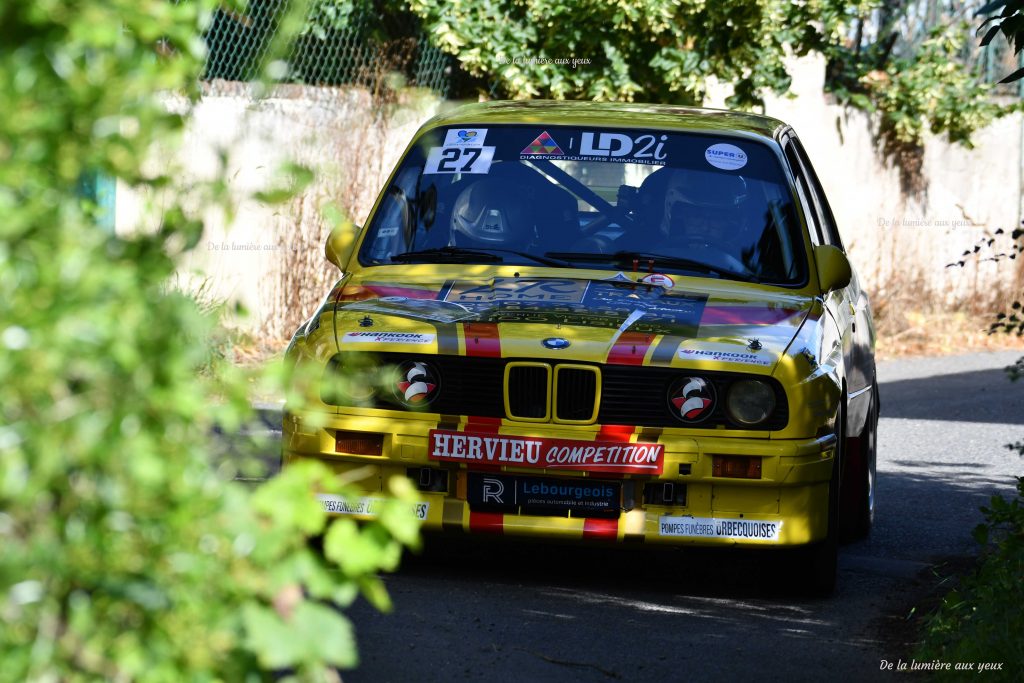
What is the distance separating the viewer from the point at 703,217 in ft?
21.0

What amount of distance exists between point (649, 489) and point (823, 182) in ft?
33.7

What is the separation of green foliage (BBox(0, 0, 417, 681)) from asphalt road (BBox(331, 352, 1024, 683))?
8.96ft

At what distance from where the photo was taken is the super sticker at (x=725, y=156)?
6574 mm

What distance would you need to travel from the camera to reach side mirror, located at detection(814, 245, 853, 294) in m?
6.21

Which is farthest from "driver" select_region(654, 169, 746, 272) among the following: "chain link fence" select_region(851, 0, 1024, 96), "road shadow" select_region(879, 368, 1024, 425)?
"chain link fence" select_region(851, 0, 1024, 96)

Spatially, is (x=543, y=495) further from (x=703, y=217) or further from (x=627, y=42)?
(x=627, y=42)

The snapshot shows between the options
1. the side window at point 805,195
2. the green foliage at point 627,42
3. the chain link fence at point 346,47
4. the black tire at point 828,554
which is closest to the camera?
the black tire at point 828,554

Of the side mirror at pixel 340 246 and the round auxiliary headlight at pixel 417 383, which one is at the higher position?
the side mirror at pixel 340 246

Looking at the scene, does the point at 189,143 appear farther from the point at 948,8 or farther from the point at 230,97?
the point at 948,8

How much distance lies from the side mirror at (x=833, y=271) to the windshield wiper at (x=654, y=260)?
0.28m

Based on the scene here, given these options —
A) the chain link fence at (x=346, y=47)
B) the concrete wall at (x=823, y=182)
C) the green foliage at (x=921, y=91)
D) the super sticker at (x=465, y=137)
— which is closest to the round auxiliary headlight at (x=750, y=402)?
the super sticker at (x=465, y=137)

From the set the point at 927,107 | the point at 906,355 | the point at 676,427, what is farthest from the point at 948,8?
the point at 676,427

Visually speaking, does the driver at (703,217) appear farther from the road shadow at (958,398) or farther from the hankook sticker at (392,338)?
the road shadow at (958,398)

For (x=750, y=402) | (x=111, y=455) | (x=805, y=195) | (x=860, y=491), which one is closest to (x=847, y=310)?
(x=805, y=195)
